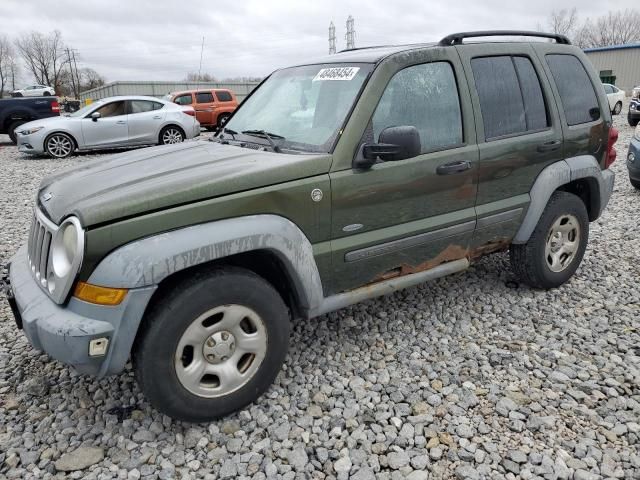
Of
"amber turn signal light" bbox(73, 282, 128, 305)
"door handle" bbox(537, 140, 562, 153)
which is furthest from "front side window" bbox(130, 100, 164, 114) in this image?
"amber turn signal light" bbox(73, 282, 128, 305)

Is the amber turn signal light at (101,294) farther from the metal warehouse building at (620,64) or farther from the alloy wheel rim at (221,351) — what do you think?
the metal warehouse building at (620,64)

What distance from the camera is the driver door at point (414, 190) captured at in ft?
9.40

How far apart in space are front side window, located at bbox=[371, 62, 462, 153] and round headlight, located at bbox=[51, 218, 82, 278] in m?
1.64

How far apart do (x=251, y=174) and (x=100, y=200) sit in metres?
0.71

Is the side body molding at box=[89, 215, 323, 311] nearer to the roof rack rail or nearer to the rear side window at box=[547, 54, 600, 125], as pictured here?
the roof rack rail

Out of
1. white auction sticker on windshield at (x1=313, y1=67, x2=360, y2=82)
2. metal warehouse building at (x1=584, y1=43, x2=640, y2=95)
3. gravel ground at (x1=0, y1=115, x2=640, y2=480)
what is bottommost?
gravel ground at (x1=0, y1=115, x2=640, y2=480)

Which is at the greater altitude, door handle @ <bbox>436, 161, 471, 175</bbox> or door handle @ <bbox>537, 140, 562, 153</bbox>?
door handle @ <bbox>537, 140, 562, 153</bbox>

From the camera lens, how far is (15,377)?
311cm

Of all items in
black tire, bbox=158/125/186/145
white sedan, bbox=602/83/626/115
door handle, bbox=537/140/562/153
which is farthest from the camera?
white sedan, bbox=602/83/626/115

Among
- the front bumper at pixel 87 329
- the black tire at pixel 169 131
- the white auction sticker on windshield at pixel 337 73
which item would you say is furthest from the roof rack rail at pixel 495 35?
the black tire at pixel 169 131

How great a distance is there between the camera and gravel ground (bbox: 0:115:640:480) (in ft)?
7.79

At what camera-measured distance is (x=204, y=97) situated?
1819 centimetres

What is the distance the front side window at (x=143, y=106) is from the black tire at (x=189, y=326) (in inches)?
441

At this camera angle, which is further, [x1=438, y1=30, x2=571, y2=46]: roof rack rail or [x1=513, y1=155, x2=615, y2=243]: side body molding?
[x1=513, y1=155, x2=615, y2=243]: side body molding
